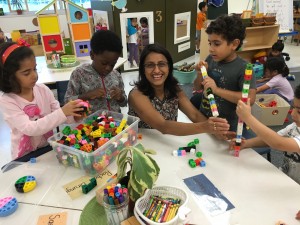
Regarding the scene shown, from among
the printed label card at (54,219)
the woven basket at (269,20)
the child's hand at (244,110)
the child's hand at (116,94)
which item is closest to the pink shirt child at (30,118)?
the child's hand at (116,94)

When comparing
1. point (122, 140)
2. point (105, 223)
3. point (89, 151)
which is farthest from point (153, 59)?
point (105, 223)

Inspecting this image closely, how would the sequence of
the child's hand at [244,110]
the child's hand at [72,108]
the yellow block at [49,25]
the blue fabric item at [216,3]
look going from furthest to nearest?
the blue fabric item at [216,3] < the yellow block at [49,25] < the child's hand at [72,108] < the child's hand at [244,110]

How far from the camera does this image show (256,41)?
4.34 metres

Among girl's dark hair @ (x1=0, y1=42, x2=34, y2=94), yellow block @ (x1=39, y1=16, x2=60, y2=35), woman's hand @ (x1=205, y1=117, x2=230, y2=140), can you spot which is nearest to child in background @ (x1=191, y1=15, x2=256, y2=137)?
woman's hand @ (x1=205, y1=117, x2=230, y2=140)

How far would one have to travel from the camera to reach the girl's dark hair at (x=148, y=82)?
1441 millimetres

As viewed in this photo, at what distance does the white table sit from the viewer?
0.86 m

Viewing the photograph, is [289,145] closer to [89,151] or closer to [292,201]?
[292,201]

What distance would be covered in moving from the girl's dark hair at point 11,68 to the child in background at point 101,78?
44 centimetres

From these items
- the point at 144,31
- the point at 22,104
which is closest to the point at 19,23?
the point at 144,31

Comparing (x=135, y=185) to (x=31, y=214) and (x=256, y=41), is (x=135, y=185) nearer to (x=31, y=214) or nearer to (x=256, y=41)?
(x=31, y=214)

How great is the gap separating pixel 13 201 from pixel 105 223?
35 cm

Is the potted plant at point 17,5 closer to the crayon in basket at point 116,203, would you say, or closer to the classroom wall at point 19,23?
the classroom wall at point 19,23

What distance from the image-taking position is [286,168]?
123 cm

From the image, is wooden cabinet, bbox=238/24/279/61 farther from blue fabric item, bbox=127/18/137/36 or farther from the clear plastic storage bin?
the clear plastic storage bin
